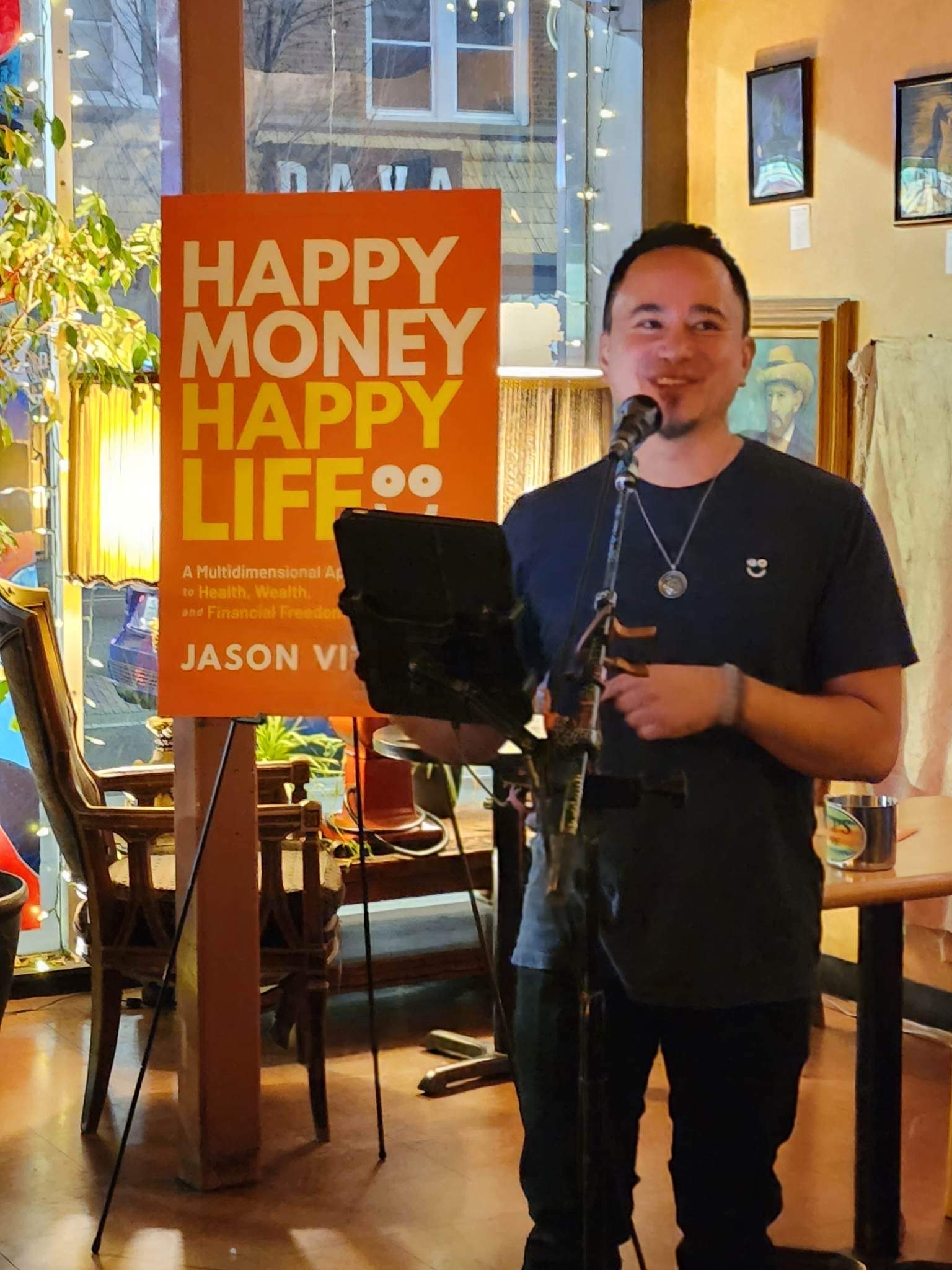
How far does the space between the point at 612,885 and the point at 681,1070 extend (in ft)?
0.72

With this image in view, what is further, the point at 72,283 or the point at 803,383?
the point at 803,383

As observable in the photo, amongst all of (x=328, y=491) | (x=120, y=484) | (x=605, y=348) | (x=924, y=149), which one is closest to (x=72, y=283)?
(x=120, y=484)

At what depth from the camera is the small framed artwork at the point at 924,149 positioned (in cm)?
382

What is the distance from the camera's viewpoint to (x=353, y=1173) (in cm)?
319

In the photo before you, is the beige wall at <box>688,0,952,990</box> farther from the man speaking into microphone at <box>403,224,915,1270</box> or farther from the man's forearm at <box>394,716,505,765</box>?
the man's forearm at <box>394,716,505,765</box>

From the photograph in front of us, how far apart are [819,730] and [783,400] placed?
2.77 m

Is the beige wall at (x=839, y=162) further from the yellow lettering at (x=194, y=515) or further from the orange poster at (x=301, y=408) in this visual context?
the yellow lettering at (x=194, y=515)

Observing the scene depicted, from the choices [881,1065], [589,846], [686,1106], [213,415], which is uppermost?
[213,415]

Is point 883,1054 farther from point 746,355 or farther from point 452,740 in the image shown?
point 746,355

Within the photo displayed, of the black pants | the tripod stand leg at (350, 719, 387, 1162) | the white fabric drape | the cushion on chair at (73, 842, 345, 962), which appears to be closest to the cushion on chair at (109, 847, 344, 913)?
the cushion on chair at (73, 842, 345, 962)

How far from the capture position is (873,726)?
1708 millimetres

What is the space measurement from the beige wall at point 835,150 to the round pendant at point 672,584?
7.80 ft

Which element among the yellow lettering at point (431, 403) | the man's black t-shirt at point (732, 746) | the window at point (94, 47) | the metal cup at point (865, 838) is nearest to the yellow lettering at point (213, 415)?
the yellow lettering at point (431, 403)

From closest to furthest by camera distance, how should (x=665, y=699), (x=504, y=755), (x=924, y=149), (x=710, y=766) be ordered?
(x=504, y=755) < (x=665, y=699) < (x=710, y=766) < (x=924, y=149)
